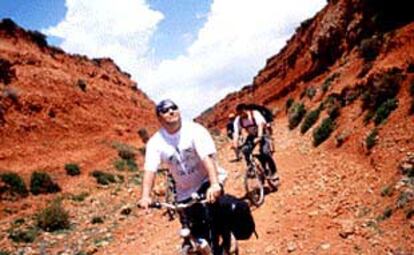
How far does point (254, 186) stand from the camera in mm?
12289

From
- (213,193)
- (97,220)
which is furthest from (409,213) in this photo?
(97,220)

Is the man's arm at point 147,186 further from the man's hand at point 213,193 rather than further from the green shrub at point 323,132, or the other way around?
the green shrub at point 323,132

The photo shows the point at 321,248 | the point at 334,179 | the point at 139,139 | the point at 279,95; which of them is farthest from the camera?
the point at 279,95

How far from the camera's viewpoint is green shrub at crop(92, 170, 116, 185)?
27.5 m

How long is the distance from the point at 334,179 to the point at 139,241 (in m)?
5.03

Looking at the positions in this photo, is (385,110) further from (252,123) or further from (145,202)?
(145,202)

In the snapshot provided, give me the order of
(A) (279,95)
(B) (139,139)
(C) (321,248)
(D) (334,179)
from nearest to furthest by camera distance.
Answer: (C) (321,248), (D) (334,179), (B) (139,139), (A) (279,95)

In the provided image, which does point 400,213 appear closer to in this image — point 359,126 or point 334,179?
point 334,179

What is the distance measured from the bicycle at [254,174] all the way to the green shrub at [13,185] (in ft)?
50.0

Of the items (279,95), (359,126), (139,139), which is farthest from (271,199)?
(279,95)

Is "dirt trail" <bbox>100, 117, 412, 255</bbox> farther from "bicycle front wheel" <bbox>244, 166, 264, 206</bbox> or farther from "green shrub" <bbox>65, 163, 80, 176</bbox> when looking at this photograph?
"green shrub" <bbox>65, 163, 80, 176</bbox>

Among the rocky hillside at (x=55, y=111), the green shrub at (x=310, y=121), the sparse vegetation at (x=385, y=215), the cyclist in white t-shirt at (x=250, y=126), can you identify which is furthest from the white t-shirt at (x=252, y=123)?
the rocky hillside at (x=55, y=111)

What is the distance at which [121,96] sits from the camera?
45625mm

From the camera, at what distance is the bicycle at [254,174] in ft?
38.7
